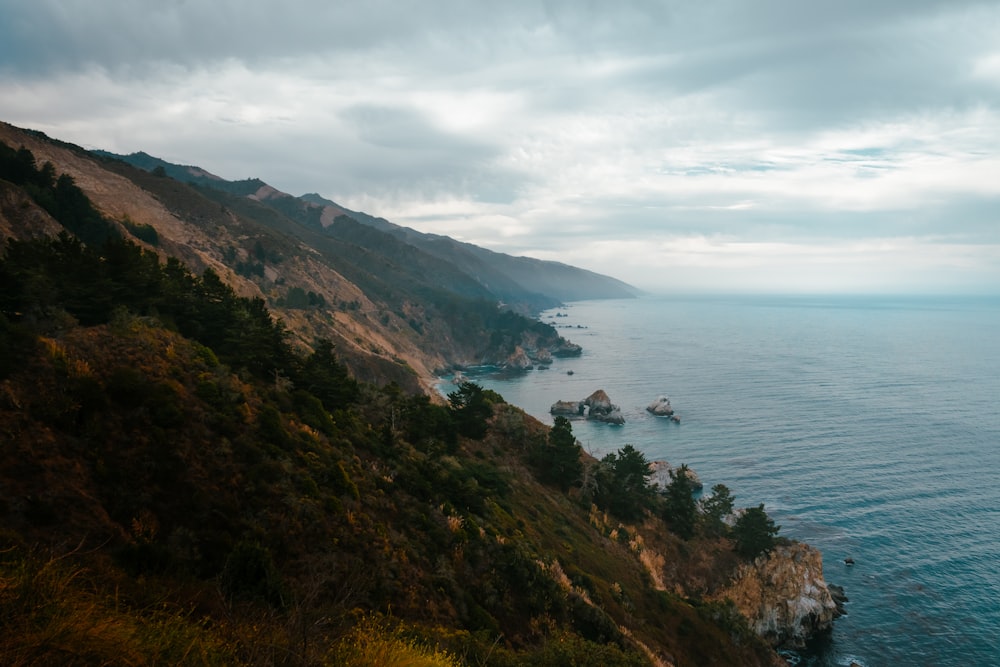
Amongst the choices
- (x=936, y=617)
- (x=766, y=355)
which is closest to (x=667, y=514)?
(x=936, y=617)

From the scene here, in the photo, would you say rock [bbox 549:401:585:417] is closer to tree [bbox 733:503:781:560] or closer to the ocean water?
the ocean water

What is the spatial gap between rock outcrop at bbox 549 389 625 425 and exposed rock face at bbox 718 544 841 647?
66852 millimetres

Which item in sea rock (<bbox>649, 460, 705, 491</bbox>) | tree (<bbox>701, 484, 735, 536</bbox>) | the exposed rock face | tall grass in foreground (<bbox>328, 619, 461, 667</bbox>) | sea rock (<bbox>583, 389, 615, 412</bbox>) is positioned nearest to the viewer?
tall grass in foreground (<bbox>328, 619, 461, 667</bbox>)

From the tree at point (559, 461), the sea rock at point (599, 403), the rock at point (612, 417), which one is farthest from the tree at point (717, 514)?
the sea rock at point (599, 403)

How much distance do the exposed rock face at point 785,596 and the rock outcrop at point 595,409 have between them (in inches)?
2632

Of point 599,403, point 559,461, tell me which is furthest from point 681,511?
point 599,403

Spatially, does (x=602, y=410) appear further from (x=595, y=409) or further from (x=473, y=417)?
(x=473, y=417)

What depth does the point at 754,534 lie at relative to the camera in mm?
53531

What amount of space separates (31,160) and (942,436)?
159132 millimetres

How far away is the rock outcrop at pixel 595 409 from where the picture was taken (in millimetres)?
121269

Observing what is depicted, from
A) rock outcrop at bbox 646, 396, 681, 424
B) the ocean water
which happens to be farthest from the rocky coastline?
rock outcrop at bbox 646, 396, 681, 424

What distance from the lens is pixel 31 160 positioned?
73938 mm

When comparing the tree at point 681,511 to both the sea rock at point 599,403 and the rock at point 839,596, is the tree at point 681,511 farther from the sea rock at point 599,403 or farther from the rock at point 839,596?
the sea rock at point 599,403

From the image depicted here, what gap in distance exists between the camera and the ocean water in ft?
159
